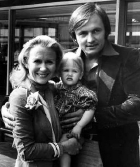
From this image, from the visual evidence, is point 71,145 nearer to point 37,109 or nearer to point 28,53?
point 37,109

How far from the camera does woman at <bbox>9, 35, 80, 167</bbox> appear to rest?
1.61 m

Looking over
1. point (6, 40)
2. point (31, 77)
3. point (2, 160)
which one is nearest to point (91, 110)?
point (31, 77)

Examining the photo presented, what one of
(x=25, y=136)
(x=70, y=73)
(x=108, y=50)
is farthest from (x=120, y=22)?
(x=25, y=136)

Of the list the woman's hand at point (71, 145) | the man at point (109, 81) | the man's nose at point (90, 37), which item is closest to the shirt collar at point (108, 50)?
the man at point (109, 81)

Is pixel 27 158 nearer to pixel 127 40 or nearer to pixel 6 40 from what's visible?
pixel 127 40

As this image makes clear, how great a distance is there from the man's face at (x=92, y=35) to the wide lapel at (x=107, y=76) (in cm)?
9

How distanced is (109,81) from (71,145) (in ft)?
1.30

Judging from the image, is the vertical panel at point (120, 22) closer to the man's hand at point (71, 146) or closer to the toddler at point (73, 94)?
the toddler at point (73, 94)

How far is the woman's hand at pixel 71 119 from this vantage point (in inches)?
70.2

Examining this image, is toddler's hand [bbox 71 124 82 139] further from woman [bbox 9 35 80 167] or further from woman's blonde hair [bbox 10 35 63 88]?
woman's blonde hair [bbox 10 35 63 88]

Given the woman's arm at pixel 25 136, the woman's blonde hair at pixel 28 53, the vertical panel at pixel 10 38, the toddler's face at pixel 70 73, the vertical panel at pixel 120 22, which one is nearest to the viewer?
the woman's arm at pixel 25 136

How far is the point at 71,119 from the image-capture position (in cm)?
179

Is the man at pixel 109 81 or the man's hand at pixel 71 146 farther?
the man at pixel 109 81

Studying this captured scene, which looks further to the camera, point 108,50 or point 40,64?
point 108,50
